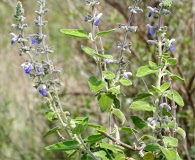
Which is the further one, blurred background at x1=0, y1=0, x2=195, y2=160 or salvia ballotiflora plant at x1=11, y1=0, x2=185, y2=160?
blurred background at x1=0, y1=0, x2=195, y2=160

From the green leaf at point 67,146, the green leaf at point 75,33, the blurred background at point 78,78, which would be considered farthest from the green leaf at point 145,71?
the blurred background at point 78,78

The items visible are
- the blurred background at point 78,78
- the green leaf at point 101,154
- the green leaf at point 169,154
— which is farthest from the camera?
the blurred background at point 78,78

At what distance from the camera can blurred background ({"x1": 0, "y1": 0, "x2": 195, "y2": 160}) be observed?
393cm

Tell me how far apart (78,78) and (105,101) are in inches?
134

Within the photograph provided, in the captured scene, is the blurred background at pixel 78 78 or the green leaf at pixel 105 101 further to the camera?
the blurred background at pixel 78 78

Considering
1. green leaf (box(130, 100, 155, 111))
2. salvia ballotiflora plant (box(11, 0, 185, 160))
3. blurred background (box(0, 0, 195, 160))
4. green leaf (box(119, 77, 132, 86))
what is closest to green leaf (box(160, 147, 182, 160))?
salvia ballotiflora plant (box(11, 0, 185, 160))

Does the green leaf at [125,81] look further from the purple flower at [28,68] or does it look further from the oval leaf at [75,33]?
the purple flower at [28,68]

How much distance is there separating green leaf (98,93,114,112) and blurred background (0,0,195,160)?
56.0 inches

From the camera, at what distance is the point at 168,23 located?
4.05 meters

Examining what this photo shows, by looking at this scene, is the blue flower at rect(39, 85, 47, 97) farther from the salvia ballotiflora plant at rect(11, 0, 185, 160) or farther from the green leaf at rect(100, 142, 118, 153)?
the green leaf at rect(100, 142, 118, 153)

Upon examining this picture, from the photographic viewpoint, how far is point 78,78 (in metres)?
5.12

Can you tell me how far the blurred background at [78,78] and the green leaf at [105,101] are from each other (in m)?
1.42

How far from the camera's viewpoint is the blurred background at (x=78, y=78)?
3.93 m

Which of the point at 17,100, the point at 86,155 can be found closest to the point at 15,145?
the point at 17,100
